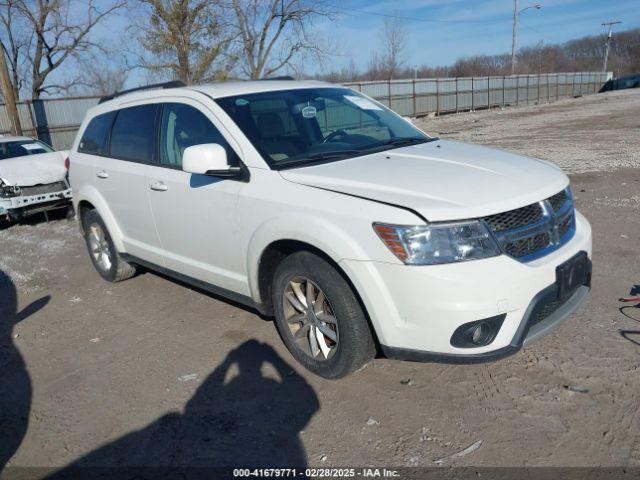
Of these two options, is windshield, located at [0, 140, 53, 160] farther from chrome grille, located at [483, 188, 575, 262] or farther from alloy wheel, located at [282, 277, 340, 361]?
chrome grille, located at [483, 188, 575, 262]

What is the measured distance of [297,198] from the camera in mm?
3195

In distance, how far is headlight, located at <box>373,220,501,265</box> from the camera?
2729mm

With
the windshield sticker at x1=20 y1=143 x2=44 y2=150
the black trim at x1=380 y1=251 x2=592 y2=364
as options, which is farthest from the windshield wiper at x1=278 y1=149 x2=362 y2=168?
the windshield sticker at x1=20 y1=143 x2=44 y2=150

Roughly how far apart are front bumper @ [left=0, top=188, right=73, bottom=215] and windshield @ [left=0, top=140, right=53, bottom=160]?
49.9 inches

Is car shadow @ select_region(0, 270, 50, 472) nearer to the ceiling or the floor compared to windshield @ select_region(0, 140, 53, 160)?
nearer to the floor

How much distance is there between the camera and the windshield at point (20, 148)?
9312 millimetres

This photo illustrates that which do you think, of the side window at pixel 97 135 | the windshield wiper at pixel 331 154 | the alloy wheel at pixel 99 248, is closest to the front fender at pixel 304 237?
the windshield wiper at pixel 331 154

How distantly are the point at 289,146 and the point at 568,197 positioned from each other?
187 cm

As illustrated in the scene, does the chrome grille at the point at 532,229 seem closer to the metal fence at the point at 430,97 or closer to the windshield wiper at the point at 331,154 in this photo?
the windshield wiper at the point at 331,154

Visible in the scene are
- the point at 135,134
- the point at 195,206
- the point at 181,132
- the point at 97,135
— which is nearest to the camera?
the point at 195,206

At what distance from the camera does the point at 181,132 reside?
13.7 ft

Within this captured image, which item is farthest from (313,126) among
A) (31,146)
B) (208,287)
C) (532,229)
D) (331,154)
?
(31,146)

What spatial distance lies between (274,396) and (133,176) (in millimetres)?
2368

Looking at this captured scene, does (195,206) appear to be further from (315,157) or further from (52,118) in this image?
(52,118)
